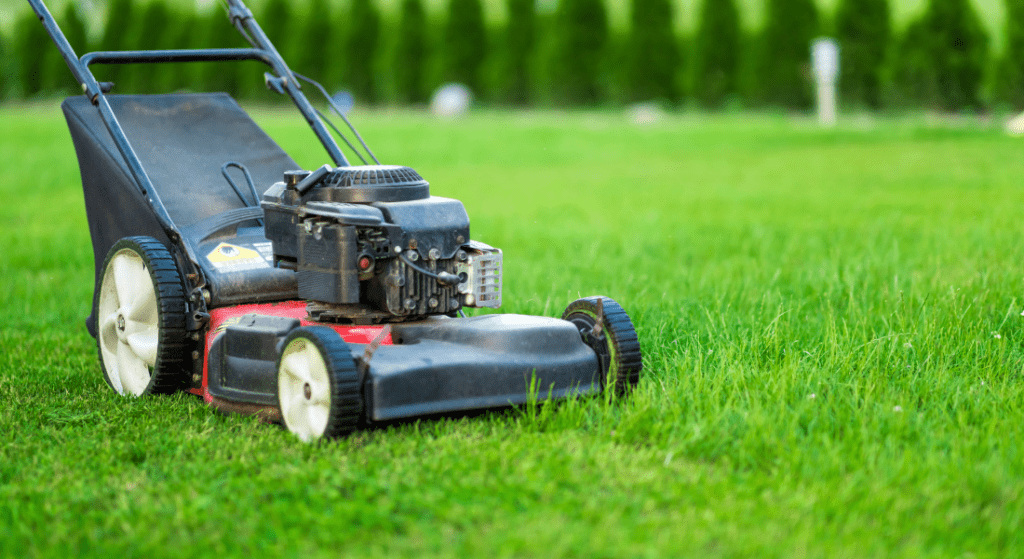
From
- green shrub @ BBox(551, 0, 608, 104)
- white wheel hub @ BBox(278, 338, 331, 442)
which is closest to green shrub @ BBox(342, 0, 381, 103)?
green shrub @ BBox(551, 0, 608, 104)

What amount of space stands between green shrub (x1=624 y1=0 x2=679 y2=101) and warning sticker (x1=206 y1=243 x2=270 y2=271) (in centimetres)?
2399

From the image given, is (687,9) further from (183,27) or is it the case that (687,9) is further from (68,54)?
(68,54)

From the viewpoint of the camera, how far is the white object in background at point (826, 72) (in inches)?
845

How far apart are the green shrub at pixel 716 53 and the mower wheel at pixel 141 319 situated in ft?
75.9

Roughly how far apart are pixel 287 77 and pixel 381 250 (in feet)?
5.31

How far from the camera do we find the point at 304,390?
10.3 ft

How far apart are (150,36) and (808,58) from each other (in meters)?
19.9

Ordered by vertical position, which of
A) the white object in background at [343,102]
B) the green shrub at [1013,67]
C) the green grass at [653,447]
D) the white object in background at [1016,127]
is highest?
the green shrub at [1013,67]

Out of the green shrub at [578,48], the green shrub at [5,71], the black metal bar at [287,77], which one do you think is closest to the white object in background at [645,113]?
the green shrub at [578,48]

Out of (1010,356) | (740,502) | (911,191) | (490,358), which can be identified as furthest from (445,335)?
(911,191)

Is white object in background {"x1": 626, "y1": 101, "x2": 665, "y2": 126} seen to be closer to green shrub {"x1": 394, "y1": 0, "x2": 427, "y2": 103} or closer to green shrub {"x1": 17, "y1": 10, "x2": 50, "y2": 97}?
green shrub {"x1": 394, "y1": 0, "x2": 427, "y2": 103}

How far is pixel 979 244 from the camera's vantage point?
6.36 metres

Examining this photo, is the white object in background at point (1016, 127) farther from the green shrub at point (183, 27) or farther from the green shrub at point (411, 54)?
the green shrub at point (183, 27)

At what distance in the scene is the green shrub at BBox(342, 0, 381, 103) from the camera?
32.4 metres
